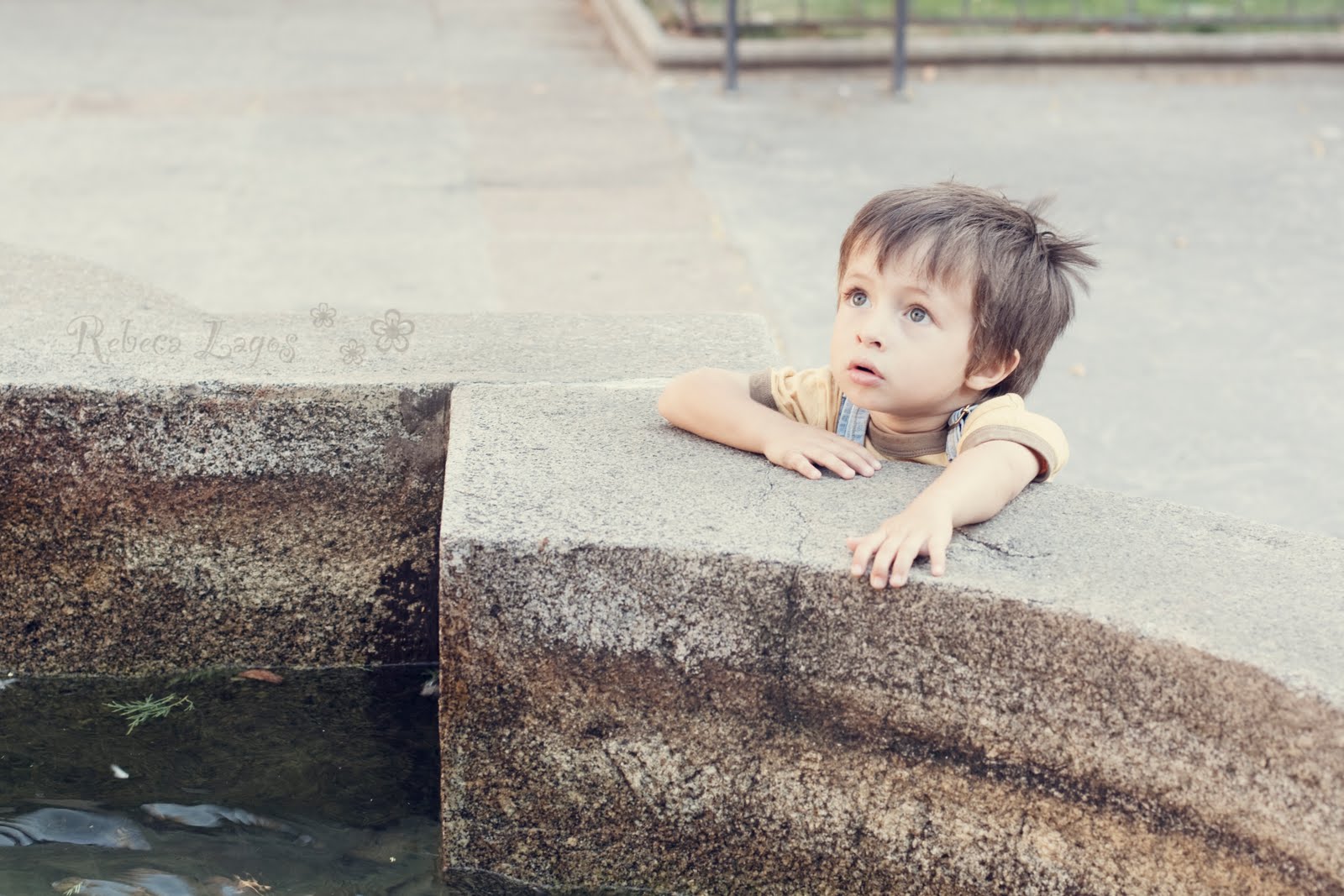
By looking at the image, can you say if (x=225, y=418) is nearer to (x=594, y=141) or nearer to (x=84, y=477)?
(x=84, y=477)

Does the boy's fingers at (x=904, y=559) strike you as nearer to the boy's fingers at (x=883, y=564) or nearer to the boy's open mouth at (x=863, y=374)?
the boy's fingers at (x=883, y=564)

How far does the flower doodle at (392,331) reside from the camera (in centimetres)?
303

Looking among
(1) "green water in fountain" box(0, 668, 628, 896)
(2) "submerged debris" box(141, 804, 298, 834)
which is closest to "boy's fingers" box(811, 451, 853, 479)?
(1) "green water in fountain" box(0, 668, 628, 896)

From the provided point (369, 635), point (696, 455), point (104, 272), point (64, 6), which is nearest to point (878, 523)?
point (696, 455)

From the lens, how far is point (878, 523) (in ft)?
7.61

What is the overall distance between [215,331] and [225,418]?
1.15 ft

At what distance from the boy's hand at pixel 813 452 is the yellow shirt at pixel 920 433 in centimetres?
12

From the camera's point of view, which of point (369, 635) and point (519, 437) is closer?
point (519, 437)

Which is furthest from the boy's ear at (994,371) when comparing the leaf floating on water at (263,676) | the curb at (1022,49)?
the curb at (1022,49)

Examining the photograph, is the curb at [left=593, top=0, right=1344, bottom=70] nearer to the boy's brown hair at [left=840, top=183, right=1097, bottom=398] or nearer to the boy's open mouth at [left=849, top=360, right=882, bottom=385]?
the boy's brown hair at [left=840, top=183, right=1097, bottom=398]

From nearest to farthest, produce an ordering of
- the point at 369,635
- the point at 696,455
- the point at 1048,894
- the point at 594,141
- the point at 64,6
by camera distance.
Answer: the point at 1048,894
the point at 696,455
the point at 369,635
the point at 594,141
the point at 64,6

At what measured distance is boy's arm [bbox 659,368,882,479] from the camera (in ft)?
8.24

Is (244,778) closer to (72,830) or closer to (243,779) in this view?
(243,779)

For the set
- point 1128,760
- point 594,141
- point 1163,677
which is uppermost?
point 1163,677
